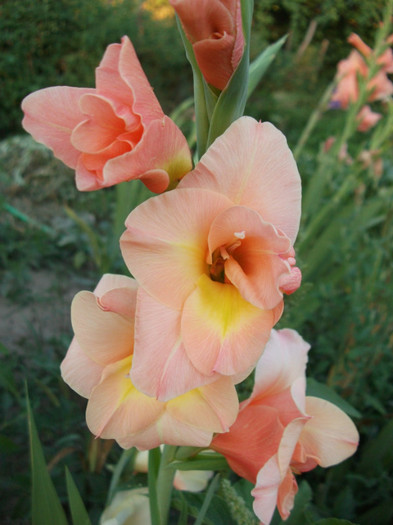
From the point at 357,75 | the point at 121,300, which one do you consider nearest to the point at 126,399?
the point at 121,300

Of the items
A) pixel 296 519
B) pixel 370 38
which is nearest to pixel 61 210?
pixel 296 519

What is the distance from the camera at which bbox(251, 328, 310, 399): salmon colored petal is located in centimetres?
67

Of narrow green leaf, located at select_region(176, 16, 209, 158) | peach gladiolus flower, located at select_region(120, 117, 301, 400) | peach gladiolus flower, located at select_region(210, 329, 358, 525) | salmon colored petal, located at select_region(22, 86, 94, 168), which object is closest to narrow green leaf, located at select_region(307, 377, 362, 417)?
peach gladiolus flower, located at select_region(210, 329, 358, 525)

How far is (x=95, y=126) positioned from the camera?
1.69ft

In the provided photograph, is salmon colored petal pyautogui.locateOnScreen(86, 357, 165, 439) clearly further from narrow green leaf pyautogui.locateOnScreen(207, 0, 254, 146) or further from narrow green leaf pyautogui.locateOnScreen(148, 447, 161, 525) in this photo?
narrow green leaf pyautogui.locateOnScreen(207, 0, 254, 146)

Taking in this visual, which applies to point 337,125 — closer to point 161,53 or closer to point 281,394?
point 161,53

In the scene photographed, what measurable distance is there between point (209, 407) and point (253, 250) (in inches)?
7.1

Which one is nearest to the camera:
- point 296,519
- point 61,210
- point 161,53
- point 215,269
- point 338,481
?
point 215,269

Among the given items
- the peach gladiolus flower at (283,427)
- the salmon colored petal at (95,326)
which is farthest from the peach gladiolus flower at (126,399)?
the peach gladiolus flower at (283,427)

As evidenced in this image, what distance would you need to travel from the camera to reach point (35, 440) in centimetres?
67

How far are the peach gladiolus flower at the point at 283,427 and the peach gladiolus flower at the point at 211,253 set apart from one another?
0.51 ft

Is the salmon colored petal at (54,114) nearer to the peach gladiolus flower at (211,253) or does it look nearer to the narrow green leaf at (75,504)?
the peach gladiolus flower at (211,253)

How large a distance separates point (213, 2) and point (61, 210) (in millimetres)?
2725

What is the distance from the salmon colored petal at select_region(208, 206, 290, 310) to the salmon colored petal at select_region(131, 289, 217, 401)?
0.28 feet
